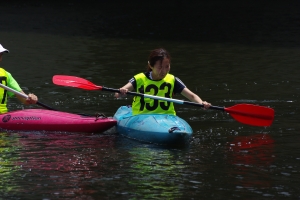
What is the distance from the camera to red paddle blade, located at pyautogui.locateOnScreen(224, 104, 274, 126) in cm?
895

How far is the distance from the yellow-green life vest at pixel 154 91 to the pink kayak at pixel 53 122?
44 centimetres

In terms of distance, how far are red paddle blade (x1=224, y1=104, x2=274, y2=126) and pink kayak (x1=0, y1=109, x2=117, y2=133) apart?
1454 mm

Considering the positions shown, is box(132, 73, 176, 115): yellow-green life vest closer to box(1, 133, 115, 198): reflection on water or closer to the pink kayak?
the pink kayak

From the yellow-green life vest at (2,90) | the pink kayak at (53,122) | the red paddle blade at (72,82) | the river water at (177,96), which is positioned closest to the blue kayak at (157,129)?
the river water at (177,96)

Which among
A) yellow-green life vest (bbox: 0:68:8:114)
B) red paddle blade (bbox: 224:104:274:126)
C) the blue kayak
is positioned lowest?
the blue kayak

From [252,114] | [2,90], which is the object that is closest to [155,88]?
[252,114]

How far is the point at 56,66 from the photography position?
48.6 feet

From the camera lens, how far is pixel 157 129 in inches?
333

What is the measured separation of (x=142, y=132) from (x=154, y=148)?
346 mm

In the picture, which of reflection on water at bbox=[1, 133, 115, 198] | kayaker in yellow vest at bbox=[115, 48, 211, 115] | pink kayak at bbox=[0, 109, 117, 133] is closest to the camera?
reflection on water at bbox=[1, 133, 115, 198]

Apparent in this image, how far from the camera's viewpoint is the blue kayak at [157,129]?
8352mm

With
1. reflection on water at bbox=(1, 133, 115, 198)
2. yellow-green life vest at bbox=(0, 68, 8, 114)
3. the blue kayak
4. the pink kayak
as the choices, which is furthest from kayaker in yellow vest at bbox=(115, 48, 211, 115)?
yellow-green life vest at bbox=(0, 68, 8, 114)

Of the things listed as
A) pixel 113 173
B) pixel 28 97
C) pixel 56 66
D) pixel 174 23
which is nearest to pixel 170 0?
pixel 174 23

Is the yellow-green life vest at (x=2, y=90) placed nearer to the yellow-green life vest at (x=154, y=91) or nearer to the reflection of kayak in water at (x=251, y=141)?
the yellow-green life vest at (x=154, y=91)
